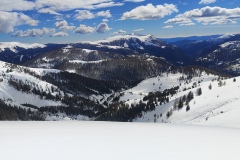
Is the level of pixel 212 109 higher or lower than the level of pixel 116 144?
lower

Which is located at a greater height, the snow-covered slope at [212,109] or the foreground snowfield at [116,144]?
the foreground snowfield at [116,144]

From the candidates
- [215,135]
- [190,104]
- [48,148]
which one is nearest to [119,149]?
[48,148]

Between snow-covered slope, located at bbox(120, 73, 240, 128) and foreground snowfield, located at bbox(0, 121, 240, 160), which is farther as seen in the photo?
snow-covered slope, located at bbox(120, 73, 240, 128)

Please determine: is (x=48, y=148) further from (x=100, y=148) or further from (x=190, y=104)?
(x=190, y=104)

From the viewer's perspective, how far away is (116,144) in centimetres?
1471

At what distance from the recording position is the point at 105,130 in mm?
18469

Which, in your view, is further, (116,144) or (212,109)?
(212,109)

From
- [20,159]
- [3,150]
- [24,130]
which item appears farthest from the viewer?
[24,130]

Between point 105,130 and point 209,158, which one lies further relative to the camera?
point 105,130

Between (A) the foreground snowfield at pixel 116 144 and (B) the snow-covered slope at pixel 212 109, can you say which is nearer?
(A) the foreground snowfield at pixel 116 144

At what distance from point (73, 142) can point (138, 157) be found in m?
3.82

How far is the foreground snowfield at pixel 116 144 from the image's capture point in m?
13.0

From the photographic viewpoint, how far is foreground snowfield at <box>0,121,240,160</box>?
1295 cm

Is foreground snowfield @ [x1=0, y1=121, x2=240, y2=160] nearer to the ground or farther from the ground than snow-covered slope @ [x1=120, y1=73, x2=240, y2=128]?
farther from the ground
